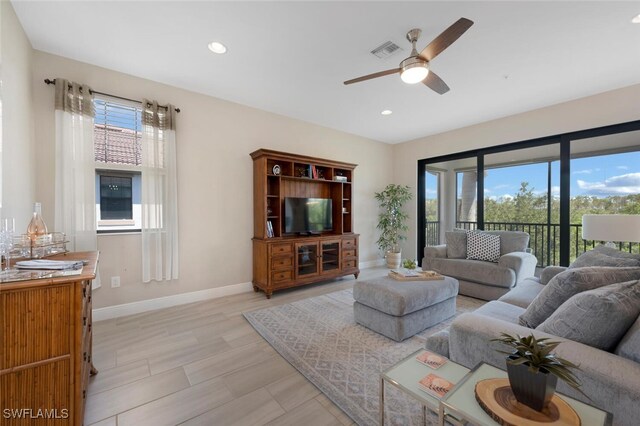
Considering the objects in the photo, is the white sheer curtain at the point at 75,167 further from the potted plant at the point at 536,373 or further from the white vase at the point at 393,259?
the white vase at the point at 393,259

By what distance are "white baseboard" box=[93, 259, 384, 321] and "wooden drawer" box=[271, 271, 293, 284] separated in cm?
51

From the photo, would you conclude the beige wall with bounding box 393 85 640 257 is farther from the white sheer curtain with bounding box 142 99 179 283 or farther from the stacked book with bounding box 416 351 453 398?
the white sheer curtain with bounding box 142 99 179 283

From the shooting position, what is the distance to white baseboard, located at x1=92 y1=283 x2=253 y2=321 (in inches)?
112

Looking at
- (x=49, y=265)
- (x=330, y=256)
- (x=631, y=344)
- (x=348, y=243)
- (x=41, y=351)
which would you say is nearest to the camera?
(x=631, y=344)

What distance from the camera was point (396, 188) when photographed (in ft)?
18.4

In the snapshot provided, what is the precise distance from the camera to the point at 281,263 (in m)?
3.66

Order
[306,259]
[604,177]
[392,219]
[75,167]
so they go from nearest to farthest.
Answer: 1. [75,167]
2. [604,177]
3. [306,259]
4. [392,219]

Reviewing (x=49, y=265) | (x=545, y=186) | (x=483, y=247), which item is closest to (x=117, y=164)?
(x=49, y=265)

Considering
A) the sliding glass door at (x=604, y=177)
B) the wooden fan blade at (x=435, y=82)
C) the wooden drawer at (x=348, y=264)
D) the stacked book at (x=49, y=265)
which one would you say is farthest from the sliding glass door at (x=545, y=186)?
the stacked book at (x=49, y=265)

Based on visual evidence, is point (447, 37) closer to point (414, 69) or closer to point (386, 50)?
point (414, 69)

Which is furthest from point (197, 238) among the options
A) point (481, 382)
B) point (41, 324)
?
point (481, 382)

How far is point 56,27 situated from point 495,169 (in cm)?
605

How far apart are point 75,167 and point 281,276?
2593 mm

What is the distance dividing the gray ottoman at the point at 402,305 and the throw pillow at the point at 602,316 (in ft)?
3.96
